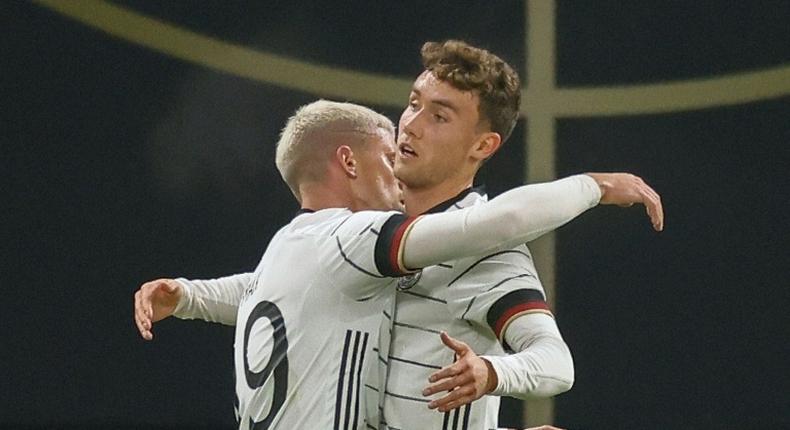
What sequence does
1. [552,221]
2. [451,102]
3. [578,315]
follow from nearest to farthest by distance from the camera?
[552,221] < [451,102] < [578,315]

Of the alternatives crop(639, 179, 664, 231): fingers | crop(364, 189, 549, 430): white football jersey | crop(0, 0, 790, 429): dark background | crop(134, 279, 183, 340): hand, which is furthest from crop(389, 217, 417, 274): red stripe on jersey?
crop(0, 0, 790, 429): dark background

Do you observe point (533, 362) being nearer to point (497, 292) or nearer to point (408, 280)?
point (497, 292)

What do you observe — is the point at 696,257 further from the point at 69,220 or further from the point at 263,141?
the point at 69,220

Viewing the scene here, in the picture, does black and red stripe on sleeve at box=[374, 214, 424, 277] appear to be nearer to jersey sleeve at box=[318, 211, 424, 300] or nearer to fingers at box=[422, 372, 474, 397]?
jersey sleeve at box=[318, 211, 424, 300]

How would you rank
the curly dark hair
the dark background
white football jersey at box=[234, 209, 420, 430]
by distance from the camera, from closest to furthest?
white football jersey at box=[234, 209, 420, 430] → the curly dark hair → the dark background

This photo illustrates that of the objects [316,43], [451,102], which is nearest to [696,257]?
[316,43]

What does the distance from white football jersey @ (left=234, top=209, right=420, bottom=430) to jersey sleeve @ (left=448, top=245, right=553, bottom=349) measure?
0.37ft

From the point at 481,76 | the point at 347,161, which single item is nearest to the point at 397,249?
the point at 481,76

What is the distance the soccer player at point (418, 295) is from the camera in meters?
2.15

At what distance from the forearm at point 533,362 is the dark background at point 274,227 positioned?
1.69 metres

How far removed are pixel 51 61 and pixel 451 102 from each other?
1.82 meters

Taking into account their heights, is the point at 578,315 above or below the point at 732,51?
below

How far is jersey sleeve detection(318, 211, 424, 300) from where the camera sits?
2.18m

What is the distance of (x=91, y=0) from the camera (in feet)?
12.7
